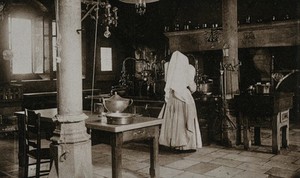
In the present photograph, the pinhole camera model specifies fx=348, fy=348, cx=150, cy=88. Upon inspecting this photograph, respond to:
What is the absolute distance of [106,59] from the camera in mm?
13320

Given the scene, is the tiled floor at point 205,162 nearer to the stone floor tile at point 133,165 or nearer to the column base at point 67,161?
the stone floor tile at point 133,165

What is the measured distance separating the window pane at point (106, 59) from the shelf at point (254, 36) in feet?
8.76

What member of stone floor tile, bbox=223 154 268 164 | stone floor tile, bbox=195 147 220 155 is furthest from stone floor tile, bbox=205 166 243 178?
stone floor tile, bbox=195 147 220 155

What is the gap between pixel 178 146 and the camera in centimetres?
631

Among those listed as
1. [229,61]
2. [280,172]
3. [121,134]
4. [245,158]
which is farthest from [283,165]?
[121,134]

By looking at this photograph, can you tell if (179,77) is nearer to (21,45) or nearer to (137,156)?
(137,156)

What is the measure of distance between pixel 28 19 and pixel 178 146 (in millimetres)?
6976

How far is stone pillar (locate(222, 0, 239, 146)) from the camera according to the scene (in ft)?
22.9

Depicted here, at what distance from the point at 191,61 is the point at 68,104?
8.99m

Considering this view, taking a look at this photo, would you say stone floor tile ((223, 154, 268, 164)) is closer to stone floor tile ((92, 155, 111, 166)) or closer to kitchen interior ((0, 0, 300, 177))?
kitchen interior ((0, 0, 300, 177))

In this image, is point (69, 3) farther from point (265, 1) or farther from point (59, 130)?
point (265, 1)

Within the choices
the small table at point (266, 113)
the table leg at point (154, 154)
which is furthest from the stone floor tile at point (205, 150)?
the table leg at point (154, 154)

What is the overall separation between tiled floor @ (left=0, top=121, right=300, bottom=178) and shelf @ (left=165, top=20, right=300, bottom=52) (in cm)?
376

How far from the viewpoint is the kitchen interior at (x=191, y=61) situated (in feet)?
17.3
